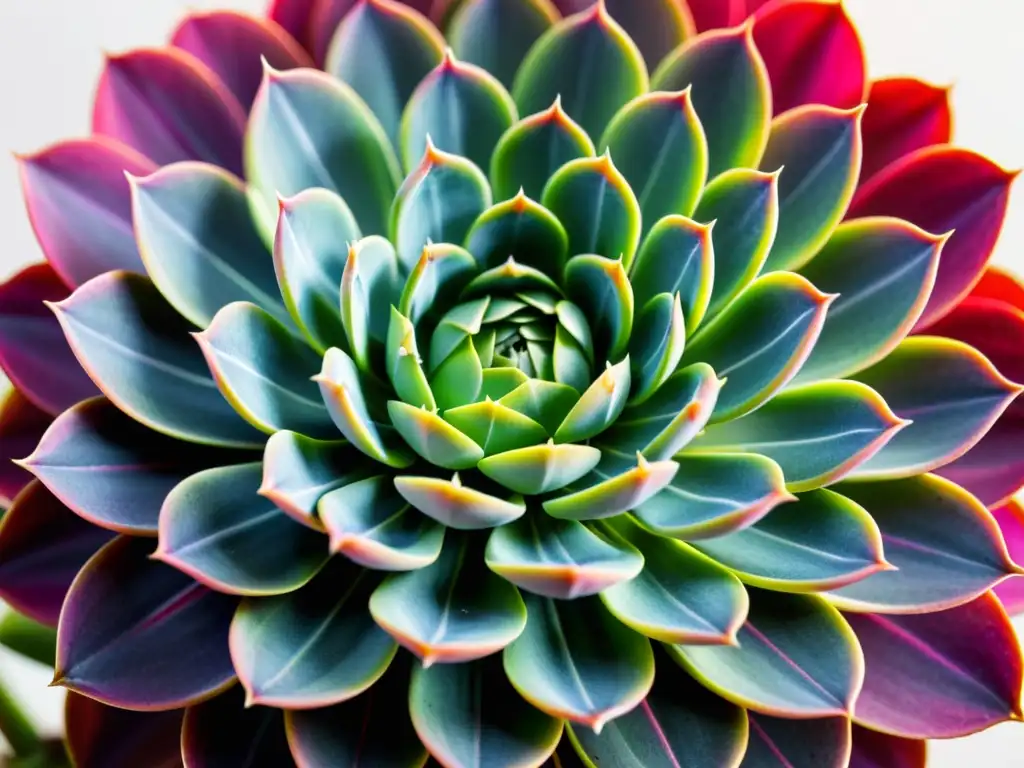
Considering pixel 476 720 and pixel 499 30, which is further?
pixel 499 30

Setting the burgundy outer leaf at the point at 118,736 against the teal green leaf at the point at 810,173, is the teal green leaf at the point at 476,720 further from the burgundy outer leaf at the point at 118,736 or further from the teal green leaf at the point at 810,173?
the teal green leaf at the point at 810,173

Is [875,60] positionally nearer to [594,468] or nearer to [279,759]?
[594,468]

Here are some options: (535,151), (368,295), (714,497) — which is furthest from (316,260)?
(714,497)

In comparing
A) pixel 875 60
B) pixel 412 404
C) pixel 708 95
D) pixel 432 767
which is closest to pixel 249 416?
pixel 412 404

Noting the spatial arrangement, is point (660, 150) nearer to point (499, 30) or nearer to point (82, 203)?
point (499, 30)

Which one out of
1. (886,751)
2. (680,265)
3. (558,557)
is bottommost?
(886,751)

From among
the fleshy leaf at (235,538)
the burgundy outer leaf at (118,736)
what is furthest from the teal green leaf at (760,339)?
the burgundy outer leaf at (118,736)

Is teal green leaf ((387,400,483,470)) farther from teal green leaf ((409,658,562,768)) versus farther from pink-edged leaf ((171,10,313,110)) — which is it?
pink-edged leaf ((171,10,313,110))
